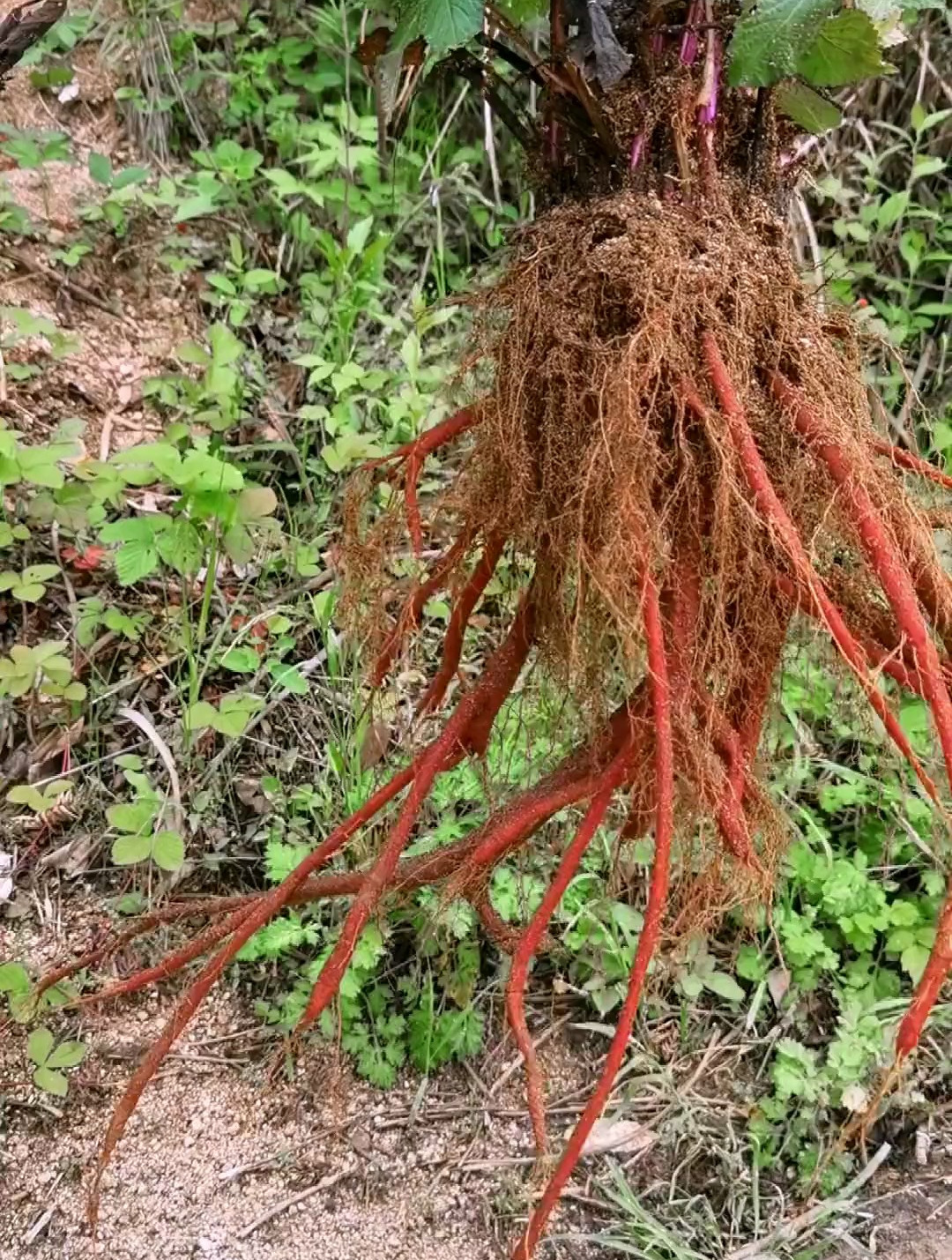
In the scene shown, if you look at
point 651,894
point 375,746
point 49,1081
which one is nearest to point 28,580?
point 375,746

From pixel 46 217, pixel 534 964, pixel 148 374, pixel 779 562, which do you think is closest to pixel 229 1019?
pixel 534 964

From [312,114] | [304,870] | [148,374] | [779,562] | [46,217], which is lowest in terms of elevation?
[304,870]

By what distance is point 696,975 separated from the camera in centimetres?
135

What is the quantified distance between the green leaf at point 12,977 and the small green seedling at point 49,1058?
6 cm

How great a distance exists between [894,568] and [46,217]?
5.49ft

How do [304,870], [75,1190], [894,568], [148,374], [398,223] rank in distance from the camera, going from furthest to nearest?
[398,223] → [148,374] → [75,1190] → [304,870] → [894,568]

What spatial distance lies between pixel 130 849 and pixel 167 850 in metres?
0.04

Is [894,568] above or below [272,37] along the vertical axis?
below

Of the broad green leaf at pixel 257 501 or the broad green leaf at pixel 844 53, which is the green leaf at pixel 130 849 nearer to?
the broad green leaf at pixel 257 501

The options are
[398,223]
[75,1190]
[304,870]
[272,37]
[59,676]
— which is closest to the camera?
[304,870]

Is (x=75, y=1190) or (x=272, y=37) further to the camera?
(x=272, y=37)

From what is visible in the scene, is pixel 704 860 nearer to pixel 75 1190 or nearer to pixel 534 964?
pixel 534 964

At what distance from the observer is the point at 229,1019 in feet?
4.38

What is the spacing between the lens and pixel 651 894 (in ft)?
2.53
